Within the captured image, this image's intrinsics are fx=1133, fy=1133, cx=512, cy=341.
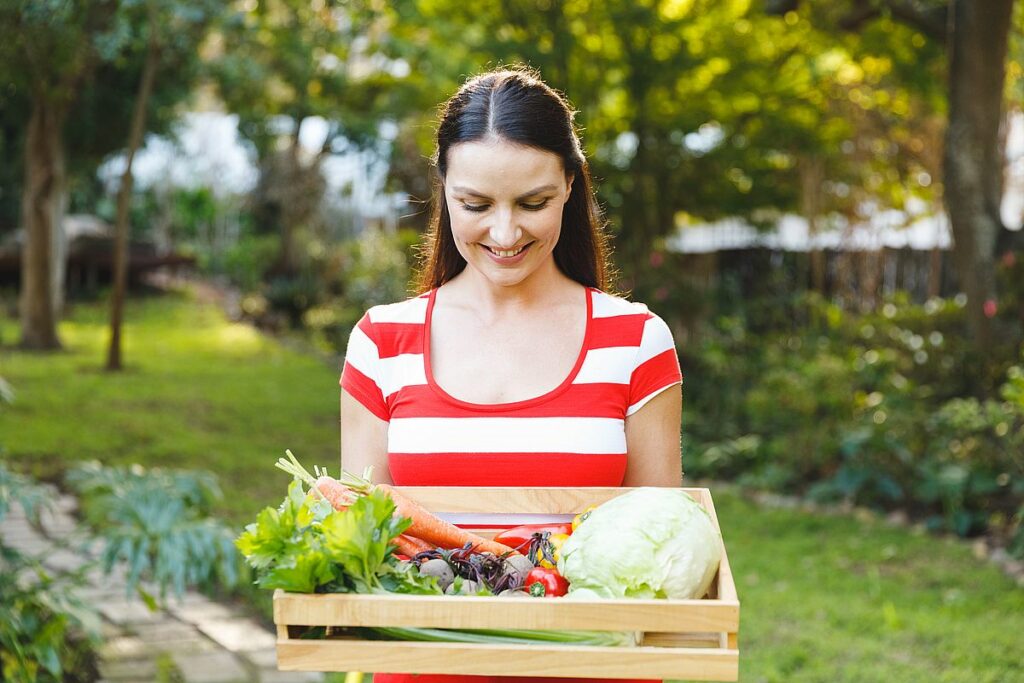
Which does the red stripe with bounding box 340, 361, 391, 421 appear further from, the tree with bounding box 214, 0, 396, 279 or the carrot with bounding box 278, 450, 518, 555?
the tree with bounding box 214, 0, 396, 279

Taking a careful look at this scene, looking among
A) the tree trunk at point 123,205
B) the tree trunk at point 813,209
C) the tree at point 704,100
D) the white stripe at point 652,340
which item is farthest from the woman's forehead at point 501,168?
the tree trunk at point 123,205

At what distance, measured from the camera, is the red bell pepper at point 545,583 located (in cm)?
192

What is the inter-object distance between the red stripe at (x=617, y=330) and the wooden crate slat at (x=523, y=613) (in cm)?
85

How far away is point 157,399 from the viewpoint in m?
12.1

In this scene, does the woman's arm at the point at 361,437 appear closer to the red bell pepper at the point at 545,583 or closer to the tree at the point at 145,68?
the red bell pepper at the point at 545,583

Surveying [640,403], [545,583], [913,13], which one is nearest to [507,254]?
[640,403]

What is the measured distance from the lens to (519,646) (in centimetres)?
167

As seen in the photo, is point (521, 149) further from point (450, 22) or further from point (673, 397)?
point (450, 22)

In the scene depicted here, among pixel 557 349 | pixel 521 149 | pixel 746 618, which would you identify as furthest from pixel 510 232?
pixel 746 618

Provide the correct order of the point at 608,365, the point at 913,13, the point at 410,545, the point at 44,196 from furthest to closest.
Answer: the point at 44,196 → the point at 913,13 → the point at 608,365 → the point at 410,545

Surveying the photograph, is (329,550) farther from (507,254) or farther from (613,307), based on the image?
(613,307)

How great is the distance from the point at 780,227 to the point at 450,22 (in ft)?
16.8

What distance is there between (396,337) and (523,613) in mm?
964

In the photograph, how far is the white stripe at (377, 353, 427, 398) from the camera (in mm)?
2436
